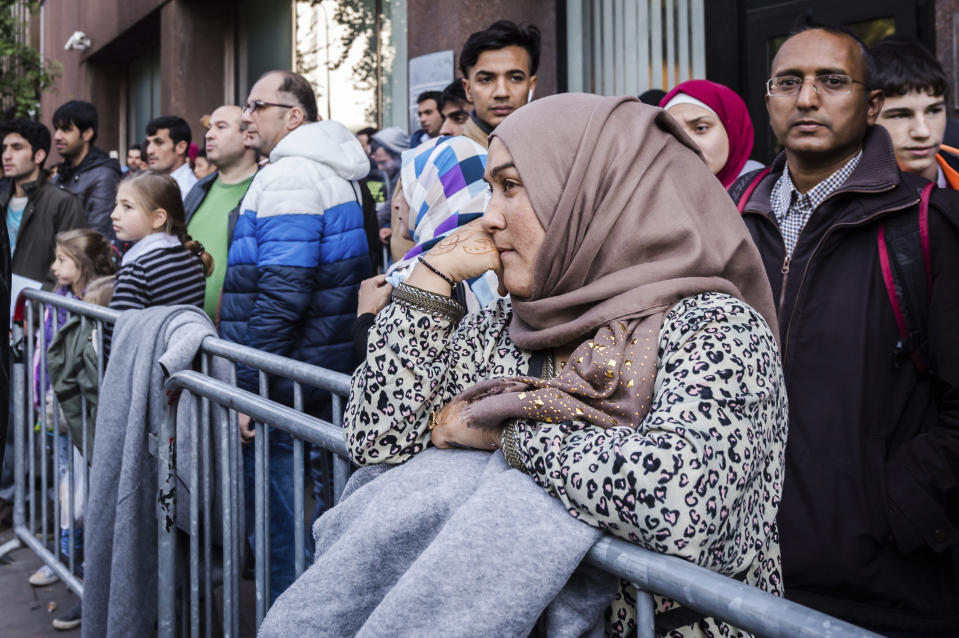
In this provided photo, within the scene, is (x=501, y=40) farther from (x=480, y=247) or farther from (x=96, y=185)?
(x=96, y=185)

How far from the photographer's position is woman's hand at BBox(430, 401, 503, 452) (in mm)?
1749

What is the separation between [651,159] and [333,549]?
100cm

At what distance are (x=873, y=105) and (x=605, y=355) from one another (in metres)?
1.61

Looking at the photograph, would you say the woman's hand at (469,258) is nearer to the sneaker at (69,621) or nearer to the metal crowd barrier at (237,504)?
the metal crowd barrier at (237,504)

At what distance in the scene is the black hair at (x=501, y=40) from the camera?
3.82 meters

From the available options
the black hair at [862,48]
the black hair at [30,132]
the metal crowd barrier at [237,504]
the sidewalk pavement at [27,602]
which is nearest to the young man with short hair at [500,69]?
the black hair at [862,48]

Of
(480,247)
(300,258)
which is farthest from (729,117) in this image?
(480,247)

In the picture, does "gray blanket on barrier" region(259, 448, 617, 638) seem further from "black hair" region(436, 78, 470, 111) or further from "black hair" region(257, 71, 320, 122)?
"black hair" region(436, 78, 470, 111)

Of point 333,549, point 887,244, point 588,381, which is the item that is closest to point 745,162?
point 887,244

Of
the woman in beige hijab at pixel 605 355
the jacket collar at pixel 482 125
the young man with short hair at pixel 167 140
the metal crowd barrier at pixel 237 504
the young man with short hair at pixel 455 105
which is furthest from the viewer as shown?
the young man with short hair at pixel 167 140

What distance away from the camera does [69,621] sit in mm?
4152

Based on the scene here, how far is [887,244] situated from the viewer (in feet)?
7.77

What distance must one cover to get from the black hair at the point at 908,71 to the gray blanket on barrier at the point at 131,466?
8.22ft

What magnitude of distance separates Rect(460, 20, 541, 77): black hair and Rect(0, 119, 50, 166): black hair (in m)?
4.51
